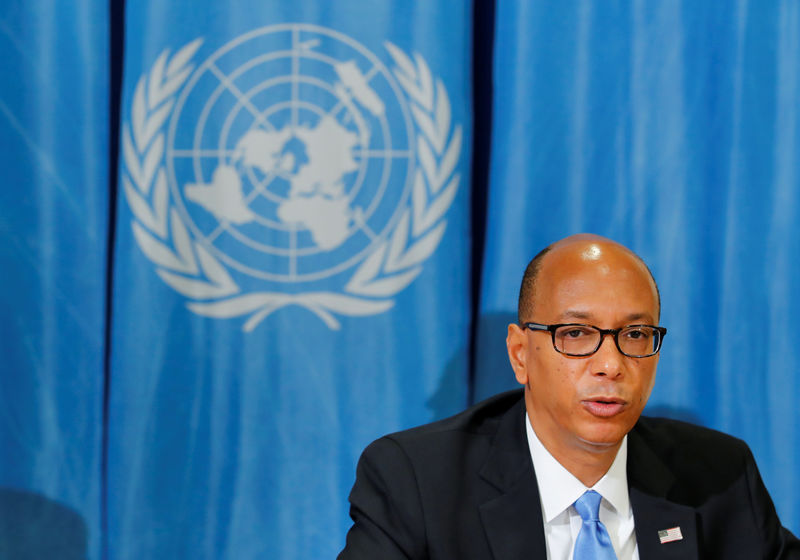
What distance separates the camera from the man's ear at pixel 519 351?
135cm

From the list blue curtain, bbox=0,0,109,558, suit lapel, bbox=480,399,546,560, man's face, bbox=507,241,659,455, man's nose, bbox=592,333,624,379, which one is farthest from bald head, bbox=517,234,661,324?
blue curtain, bbox=0,0,109,558

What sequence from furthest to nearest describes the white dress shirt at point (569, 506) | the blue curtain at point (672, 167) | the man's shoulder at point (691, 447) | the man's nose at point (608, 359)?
the blue curtain at point (672, 167) → the man's shoulder at point (691, 447) → the white dress shirt at point (569, 506) → the man's nose at point (608, 359)

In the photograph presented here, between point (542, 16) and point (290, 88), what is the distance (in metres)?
0.60

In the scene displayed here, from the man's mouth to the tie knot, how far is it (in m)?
0.17

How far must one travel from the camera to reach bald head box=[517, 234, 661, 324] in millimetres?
1271

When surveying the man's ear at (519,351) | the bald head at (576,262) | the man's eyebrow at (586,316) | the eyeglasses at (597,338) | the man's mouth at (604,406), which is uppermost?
the bald head at (576,262)

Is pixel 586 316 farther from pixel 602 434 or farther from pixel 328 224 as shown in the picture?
pixel 328 224

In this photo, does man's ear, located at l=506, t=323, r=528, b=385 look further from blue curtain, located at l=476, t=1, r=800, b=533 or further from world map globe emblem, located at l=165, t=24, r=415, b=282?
world map globe emblem, located at l=165, t=24, r=415, b=282

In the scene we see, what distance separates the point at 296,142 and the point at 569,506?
987 millimetres

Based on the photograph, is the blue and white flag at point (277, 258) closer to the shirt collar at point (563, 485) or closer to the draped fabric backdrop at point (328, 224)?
the draped fabric backdrop at point (328, 224)

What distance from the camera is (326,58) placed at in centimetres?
178

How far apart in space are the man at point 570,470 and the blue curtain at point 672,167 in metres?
0.41

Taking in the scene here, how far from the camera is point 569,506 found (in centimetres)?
131

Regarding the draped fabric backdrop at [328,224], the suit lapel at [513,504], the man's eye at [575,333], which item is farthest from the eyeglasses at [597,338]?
the draped fabric backdrop at [328,224]
